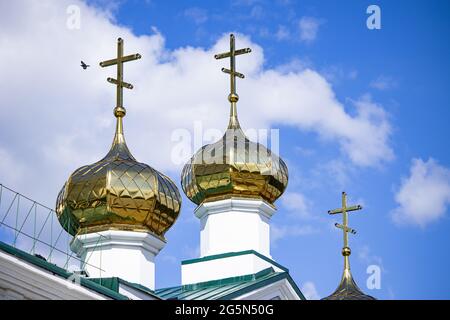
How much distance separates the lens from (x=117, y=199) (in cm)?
2352

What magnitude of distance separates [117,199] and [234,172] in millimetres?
2252

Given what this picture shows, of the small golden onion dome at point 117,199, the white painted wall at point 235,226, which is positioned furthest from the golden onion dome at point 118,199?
the white painted wall at point 235,226

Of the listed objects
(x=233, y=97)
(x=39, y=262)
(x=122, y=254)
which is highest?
(x=233, y=97)

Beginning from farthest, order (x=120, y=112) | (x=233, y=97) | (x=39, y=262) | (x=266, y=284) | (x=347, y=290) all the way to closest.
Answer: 1. (x=347, y=290)
2. (x=233, y=97)
3. (x=120, y=112)
4. (x=266, y=284)
5. (x=39, y=262)

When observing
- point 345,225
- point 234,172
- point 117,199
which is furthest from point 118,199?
point 345,225

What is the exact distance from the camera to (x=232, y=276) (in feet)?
78.7

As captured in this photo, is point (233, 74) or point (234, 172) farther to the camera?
point (233, 74)

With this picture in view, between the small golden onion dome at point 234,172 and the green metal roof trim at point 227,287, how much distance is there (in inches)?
65.0

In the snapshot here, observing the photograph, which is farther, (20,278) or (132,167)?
(132,167)

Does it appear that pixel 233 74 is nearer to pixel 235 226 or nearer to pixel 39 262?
pixel 235 226
